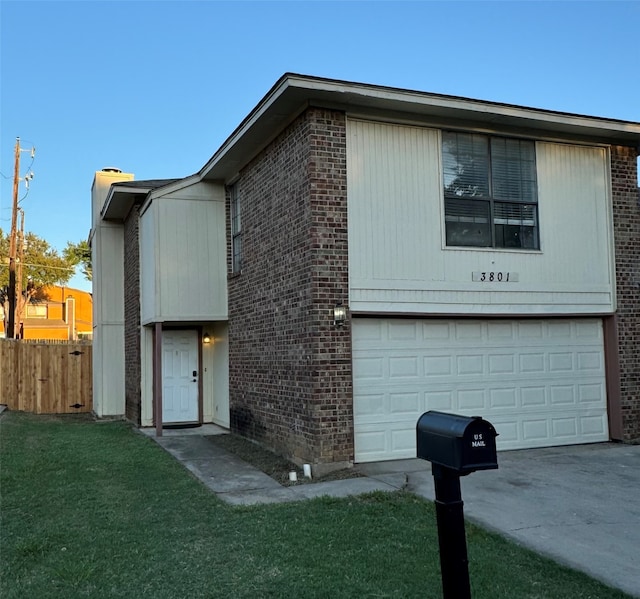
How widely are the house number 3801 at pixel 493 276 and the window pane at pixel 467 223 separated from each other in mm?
435

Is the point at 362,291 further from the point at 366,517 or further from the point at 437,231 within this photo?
the point at 366,517

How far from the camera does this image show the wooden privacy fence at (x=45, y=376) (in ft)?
54.7

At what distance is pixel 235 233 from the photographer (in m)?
12.4

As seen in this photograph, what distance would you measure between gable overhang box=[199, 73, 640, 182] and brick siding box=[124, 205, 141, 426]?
423 cm

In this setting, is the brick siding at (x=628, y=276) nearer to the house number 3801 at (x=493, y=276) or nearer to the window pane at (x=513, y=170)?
the window pane at (x=513, y=170)

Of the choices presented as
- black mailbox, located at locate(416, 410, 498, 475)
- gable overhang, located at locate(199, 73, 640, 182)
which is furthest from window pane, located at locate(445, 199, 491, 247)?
black mailbox, located at locate(416, 410, 498, 475)

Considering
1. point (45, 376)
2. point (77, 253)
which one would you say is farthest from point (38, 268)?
point (45, 376)

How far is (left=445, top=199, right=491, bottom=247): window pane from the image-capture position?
9750mm

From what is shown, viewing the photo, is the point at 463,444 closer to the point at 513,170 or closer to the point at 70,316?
the point at 513,170

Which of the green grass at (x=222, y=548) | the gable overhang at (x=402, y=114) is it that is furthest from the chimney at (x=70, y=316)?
the green grass at (x=222, y=548)

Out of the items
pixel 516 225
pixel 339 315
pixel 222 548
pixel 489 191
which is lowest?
pixel 222 548

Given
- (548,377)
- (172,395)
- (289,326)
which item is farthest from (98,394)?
(548,377)

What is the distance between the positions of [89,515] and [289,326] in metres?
4.01

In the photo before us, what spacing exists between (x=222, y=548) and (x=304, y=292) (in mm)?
4288
